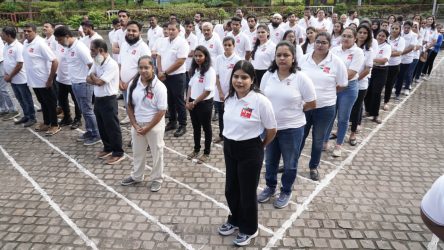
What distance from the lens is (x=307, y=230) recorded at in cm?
408

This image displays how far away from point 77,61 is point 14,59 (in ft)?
6.52

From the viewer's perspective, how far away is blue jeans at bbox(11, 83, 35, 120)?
7520 millimetres

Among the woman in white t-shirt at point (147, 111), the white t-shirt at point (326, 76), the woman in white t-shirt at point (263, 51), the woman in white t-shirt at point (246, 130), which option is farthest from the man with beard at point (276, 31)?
the woman in white t-shirt at point (246, 130)

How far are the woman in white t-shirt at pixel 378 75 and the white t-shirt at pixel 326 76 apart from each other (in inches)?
100

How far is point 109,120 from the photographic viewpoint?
5711 millimetres

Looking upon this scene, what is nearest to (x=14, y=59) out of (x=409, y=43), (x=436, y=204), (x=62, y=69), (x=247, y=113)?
(x=62, y=69)

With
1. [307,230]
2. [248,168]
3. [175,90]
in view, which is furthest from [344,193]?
[175,90]

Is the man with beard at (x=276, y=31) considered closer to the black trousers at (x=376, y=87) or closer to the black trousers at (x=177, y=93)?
the black trousers at (x=376, y=87)

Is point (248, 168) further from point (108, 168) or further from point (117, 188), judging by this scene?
point (108, 168)

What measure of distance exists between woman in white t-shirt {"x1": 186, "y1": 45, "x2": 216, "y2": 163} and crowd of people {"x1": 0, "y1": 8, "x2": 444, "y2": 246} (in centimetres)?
2

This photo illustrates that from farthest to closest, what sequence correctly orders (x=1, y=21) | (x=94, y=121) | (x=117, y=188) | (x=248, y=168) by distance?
(x=1, y=21) → (x=94, y=121) → (x=117, y=188) → (x=248, y=168)

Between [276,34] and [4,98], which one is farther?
[276,34]

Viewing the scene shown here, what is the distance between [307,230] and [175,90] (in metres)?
4.02

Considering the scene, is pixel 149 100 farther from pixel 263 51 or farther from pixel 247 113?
pixel 263 51
